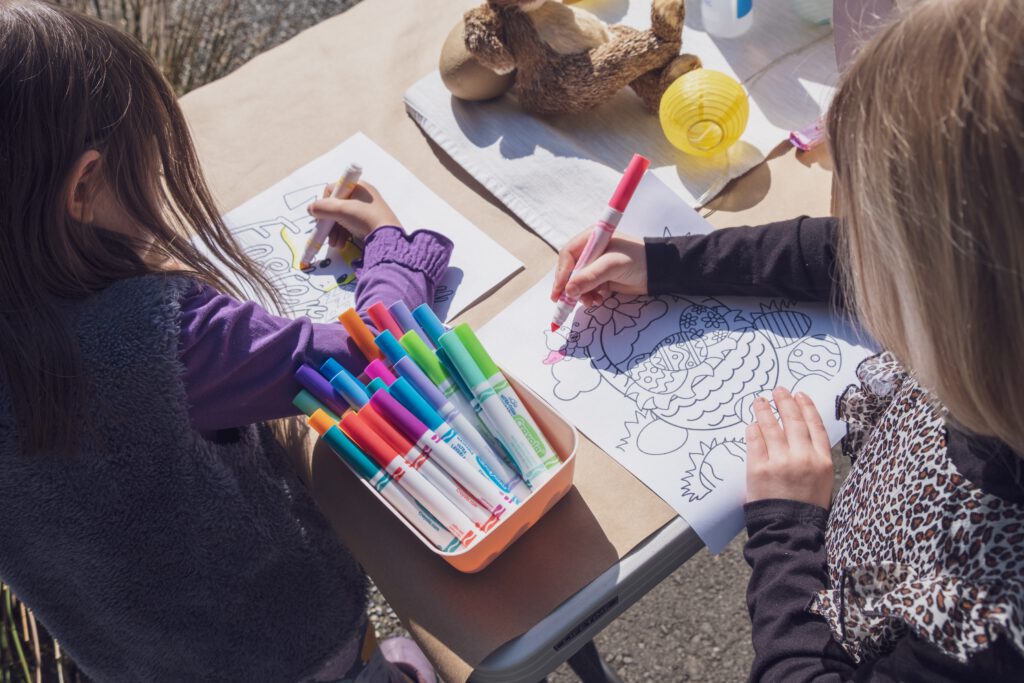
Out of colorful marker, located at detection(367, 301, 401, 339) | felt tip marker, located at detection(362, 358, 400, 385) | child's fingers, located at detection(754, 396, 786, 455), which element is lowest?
child's fingers, located at detection(754, 396, 786, 455)

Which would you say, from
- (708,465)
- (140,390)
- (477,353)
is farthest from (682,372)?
(140,390)

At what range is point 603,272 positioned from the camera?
0.73 meters

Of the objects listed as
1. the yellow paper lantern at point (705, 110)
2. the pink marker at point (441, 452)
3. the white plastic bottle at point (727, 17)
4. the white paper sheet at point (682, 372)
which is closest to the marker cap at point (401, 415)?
the pink marker at point (441, 452)

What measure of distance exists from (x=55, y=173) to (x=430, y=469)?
34 cm

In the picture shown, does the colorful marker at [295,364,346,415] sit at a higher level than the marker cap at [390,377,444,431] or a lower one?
lower

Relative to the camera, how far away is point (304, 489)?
0.75 metres

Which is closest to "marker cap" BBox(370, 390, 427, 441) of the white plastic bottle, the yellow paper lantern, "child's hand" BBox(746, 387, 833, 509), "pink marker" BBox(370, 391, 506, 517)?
"pink marker" BBox(370, 391, 506, 517)

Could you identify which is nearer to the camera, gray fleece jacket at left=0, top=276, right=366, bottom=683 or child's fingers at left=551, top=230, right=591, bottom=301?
gray fleece jacket at left=0, top=276, right=366, bottom=683

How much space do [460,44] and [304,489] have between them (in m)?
0.50

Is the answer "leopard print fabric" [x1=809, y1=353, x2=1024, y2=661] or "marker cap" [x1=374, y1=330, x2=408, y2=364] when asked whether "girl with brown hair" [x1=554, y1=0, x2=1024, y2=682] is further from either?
"marker cap" [x1=374, y1=330, x2=408, y2=364]

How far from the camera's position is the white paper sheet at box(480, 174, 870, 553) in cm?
65

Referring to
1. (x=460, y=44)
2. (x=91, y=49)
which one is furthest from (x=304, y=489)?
(x=460, y=44)

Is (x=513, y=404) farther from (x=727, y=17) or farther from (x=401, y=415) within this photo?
(x=727, y=17)

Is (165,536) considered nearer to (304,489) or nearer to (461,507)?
(304,489)
